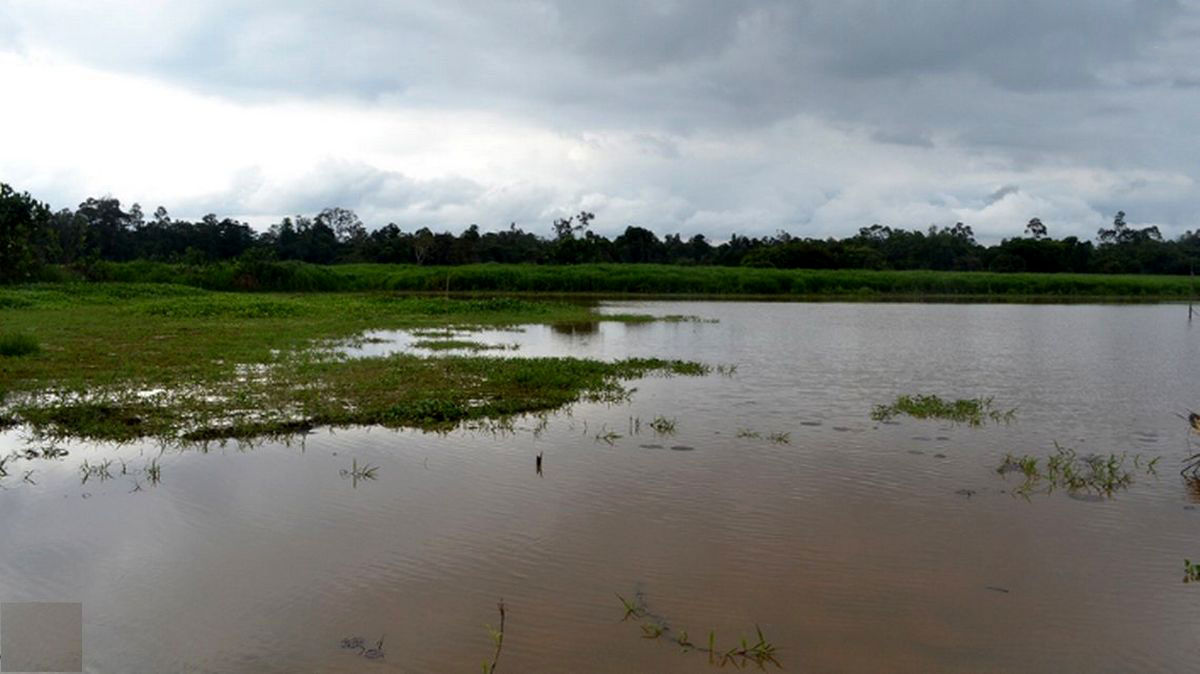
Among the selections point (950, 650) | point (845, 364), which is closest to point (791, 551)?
point (950, 650)

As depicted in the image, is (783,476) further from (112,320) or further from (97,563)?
(112,320)

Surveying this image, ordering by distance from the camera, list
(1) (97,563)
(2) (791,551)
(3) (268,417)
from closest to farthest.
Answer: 1. (1) (97,563)
2. (2) (791,551)
3. (3) (268,417)

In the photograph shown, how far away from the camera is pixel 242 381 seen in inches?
489

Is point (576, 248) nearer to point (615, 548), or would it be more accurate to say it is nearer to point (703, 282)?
point (703, 282)

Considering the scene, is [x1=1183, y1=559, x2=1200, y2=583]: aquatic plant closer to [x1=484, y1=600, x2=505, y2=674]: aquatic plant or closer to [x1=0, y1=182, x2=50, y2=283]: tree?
[x1=484, y1=600, x2=505, y2=674]: aquatic plant

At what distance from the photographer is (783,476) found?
822 centimetres

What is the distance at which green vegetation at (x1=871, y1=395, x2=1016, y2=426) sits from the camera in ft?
37.2

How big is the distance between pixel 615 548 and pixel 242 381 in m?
8.37

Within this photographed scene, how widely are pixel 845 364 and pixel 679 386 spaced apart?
4.86 metres

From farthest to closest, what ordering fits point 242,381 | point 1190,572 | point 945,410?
point 242,381 < point 945,410 < point 1190,572

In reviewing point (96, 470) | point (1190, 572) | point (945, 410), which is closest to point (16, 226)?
point (96, 470)

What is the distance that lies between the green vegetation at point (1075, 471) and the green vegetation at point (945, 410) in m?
1.82

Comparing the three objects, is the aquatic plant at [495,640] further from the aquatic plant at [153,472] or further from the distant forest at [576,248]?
the distant forest at [576,248]


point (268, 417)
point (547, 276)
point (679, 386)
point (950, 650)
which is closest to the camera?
point (950, 650)
